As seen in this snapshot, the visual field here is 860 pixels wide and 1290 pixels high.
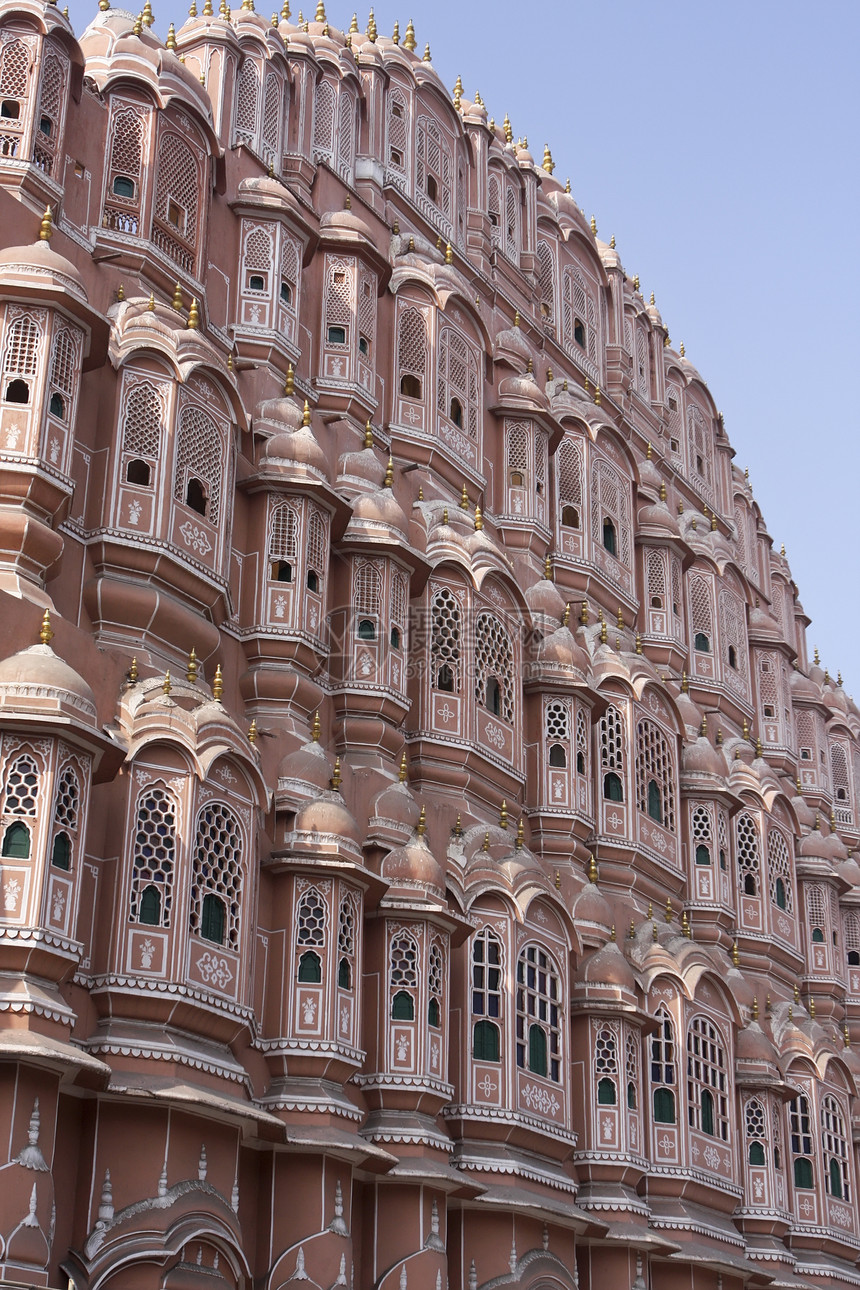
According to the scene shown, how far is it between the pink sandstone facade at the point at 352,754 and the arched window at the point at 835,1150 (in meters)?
0.19

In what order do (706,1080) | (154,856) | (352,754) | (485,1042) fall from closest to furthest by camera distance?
(154,856) → (485,1042) → (352,754) → (706,1080)

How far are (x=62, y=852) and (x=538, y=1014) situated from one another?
404 inches

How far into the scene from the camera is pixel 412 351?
3362 centimetres

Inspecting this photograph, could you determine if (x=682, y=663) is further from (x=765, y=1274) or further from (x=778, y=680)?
(x=765, y=1274)

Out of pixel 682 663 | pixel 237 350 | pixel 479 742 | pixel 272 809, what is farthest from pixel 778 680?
pixel 272 809

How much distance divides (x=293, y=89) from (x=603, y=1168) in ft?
65.5

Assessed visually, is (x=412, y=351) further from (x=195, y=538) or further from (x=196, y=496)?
(x=195, y=538)

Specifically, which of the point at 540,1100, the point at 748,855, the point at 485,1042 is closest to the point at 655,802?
the point at 748,855

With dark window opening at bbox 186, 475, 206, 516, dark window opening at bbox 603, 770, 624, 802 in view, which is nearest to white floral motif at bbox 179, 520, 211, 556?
dark window opening at bbox 186, 475, 206, 516

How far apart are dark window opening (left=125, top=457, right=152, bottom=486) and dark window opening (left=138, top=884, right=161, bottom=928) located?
19.2ft

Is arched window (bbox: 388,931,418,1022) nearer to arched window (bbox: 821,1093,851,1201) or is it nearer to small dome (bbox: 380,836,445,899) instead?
small dome (bbox: 380,836,445,899)

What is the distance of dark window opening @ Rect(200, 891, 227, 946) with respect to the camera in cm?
2159

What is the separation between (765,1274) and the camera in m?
31.8

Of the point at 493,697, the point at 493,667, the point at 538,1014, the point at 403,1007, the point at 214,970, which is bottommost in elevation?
the point at 214,970
